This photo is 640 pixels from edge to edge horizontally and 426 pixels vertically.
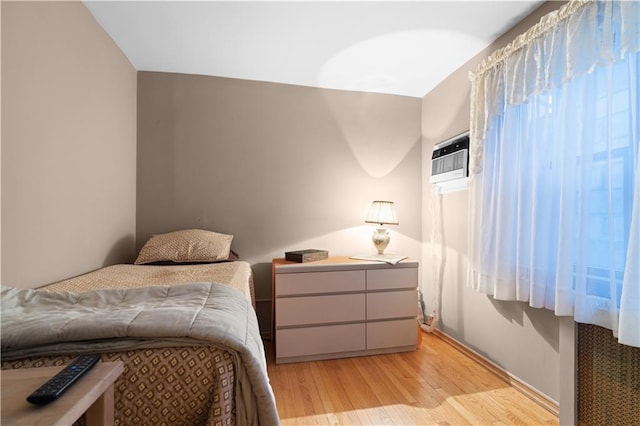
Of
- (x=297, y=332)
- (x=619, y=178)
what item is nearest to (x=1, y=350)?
(x=297, y=332)

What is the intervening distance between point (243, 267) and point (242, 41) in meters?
1.62

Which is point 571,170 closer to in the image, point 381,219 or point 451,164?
point 451,164

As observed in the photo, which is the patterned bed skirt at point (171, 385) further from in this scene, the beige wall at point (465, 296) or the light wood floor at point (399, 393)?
the beige wall at point (465, 296)

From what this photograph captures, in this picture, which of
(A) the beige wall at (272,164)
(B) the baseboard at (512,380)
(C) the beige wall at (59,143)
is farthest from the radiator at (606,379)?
(C) the beige wall at (59,143)

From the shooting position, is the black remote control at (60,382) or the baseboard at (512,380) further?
the baseboard at (512,380)

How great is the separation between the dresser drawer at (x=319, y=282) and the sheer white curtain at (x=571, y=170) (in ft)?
2.97

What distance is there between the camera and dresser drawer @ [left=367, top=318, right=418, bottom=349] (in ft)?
7.89

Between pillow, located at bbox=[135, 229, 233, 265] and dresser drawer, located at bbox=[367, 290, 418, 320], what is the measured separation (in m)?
1.20

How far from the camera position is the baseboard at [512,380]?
5.61ft

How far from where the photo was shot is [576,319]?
143cm

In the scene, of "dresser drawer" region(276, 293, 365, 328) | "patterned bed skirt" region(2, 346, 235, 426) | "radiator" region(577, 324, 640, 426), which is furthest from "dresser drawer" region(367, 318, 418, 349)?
"patterned bed skirt" region(2, 346, 235, 426)

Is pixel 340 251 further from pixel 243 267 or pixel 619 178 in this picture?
pixel 619 178

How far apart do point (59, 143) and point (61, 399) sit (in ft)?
5.03

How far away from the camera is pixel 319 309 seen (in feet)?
7.62
